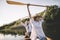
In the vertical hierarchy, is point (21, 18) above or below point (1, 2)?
below

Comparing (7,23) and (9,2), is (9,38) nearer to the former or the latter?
(7,23)

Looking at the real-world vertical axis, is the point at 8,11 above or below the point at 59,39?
above

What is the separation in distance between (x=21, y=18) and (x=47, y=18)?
292mm

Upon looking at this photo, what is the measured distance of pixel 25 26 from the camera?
82.4 inches

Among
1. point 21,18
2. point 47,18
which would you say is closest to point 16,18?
point 21,18

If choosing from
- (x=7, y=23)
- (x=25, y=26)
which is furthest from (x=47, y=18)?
(x=7, y=23)

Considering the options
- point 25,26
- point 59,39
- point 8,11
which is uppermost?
point 8,11

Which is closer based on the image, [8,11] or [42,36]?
[42,36]

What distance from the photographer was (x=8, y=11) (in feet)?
7.15

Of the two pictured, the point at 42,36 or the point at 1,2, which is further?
the point at 1,2

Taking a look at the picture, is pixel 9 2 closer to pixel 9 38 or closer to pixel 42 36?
pixel 9 38

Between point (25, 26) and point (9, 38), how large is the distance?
222 mm

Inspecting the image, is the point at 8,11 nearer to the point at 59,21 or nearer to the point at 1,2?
the point at 1,2

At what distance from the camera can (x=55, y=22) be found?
205cm
